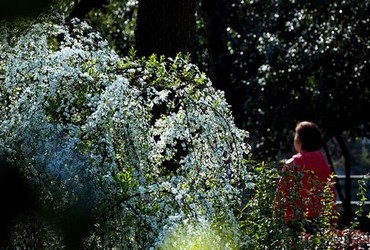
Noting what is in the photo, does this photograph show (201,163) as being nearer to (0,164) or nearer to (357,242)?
(357,242)

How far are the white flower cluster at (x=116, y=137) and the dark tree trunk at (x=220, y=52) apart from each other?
34.7 feet

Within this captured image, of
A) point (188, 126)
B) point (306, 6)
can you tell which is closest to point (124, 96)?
point (188, 126)

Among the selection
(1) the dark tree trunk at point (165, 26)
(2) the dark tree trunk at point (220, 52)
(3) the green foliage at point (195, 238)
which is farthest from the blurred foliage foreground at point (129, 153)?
(2) the dark tree trunk at point (220, 52)

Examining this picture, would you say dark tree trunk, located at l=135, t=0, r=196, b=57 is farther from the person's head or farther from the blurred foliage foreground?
the blurred foliage foreground

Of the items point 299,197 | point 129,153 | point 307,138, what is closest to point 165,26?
point 307,138

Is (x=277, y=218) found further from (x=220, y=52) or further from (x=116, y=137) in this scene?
(x=220, y=52)

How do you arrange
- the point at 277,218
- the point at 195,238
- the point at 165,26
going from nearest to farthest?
1. the point at 195,238
2. the point at 277,218
3. the point at 165,26

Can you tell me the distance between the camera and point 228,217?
4262 mm

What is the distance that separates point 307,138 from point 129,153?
3.37 metres

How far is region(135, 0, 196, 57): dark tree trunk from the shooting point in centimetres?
675

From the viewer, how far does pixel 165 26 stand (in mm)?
6750

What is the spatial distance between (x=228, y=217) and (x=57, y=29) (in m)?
1.41

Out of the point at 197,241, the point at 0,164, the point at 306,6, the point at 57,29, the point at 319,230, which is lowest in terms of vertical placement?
the point at 0,164

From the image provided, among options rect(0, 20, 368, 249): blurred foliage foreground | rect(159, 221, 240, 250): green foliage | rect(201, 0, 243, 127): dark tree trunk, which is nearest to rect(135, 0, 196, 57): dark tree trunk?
rect(0, 20, 368, 249): blurred foliage foreground
